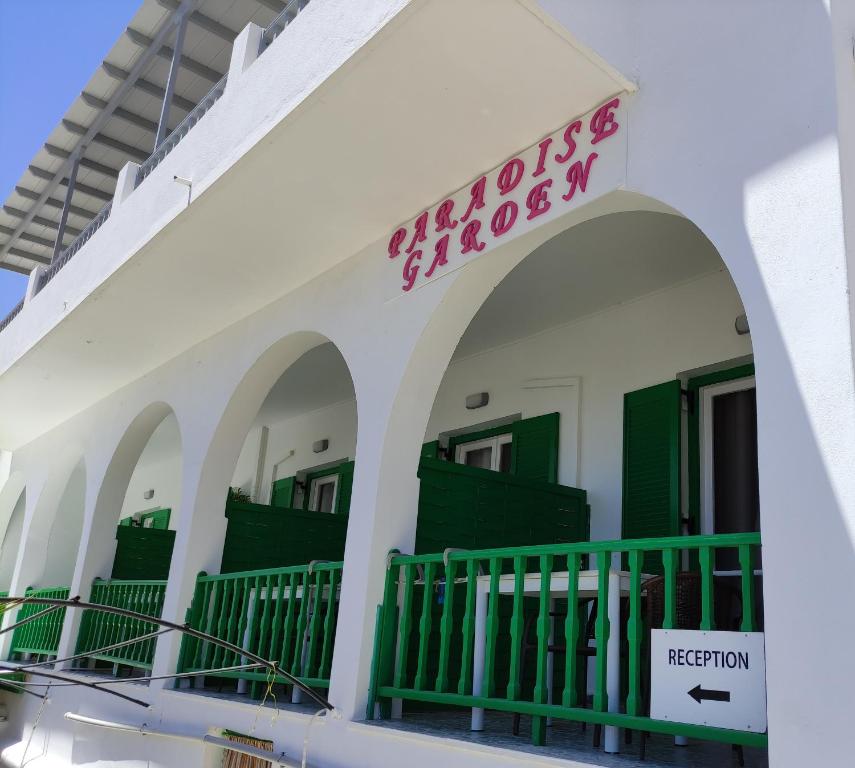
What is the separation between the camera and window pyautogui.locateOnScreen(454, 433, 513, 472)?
301 inches

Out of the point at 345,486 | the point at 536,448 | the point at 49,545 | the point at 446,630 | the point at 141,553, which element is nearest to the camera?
the point at 446,630

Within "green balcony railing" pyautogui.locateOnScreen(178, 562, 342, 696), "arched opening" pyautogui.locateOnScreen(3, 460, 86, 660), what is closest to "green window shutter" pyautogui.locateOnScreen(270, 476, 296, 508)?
"arched opening" pyautogui.locateOnScreen(3, 460, 86, 660)

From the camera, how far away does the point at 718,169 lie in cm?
361

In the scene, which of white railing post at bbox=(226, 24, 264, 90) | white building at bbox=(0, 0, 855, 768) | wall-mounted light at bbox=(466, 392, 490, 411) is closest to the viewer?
white building at bbox=(0, 0, 855, 768)

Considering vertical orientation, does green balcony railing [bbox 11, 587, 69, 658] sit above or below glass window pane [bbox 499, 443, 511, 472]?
below

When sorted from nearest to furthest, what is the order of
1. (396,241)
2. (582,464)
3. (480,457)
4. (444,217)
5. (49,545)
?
(444,217), (396,241), (582,464), (480,457), (49,545)

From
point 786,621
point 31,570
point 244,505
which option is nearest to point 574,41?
point 786,621

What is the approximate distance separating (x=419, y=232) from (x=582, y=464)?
2.39m

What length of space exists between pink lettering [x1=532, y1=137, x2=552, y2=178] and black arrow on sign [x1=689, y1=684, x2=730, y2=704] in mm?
2592

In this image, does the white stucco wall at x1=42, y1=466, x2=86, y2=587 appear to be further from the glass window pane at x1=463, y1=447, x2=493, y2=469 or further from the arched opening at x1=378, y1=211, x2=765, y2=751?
the arched opening at x1=378, y1=211, x2=765, y2=751

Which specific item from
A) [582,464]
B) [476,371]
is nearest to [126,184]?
[476,371]

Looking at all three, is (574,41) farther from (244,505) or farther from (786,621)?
(244,505)

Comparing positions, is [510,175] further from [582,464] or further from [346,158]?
[582,464]

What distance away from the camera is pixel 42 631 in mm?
9672
